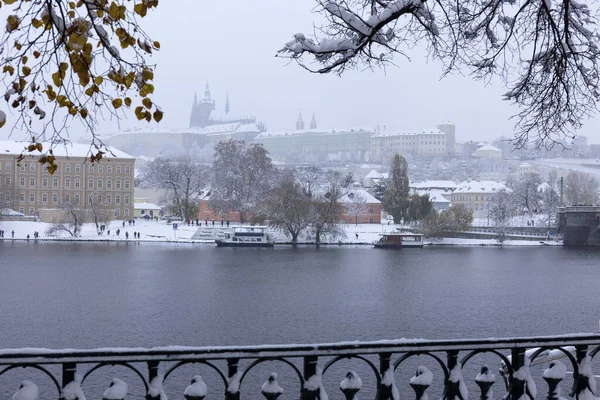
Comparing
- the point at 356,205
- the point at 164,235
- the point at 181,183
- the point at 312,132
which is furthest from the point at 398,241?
the point at 312,132

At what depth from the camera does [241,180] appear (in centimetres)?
6234

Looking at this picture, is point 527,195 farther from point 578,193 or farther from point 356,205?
point 356,205

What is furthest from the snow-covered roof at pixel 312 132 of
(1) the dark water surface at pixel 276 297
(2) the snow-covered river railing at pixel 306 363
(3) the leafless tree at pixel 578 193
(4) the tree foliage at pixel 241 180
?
(2) the snow-covered river railing at pixel 306 363

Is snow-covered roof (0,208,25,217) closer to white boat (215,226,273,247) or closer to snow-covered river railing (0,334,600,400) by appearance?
white boat (215,226,273,247)

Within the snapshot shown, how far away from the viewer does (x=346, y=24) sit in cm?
563

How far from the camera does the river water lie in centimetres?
1909

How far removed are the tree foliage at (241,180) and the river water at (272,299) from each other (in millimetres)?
15825

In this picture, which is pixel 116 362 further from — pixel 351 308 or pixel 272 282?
pixel 272 282

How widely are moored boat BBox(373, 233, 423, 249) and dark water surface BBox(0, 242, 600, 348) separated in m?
10.3

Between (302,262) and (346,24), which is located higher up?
(346,24)

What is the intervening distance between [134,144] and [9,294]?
173 metres

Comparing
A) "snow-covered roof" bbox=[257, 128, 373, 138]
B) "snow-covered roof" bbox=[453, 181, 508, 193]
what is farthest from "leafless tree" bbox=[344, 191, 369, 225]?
"snow-covered roof" bbox=[257, 128, 373, 138]

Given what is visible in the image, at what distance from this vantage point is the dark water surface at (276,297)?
1966 cm

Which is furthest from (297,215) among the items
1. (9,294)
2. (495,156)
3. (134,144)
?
(134,144)
